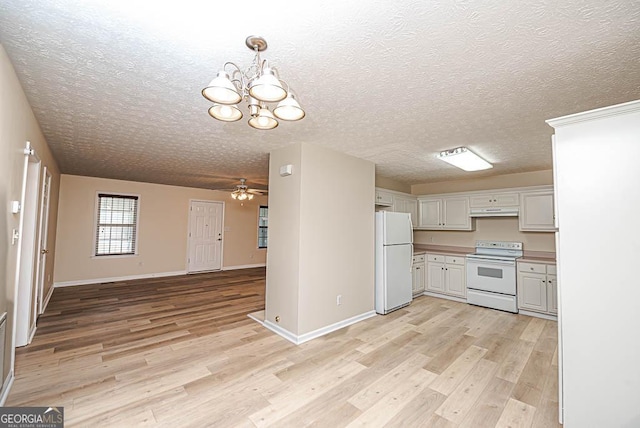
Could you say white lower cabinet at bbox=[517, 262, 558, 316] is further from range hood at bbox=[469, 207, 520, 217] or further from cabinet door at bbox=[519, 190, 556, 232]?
range hood at bbox=[469, 207, 520, 217]

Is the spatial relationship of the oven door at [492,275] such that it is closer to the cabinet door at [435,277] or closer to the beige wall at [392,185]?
the cabinet door at [435,277]

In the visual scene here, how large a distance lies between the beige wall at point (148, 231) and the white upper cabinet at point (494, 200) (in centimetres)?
620

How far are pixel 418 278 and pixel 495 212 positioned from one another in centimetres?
188

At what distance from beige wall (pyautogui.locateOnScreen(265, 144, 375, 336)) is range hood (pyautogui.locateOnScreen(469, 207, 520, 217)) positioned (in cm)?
261

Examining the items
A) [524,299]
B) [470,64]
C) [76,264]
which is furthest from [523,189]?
[76,264]

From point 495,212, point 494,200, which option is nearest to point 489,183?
point 494,200

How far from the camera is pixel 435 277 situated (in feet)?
17.8

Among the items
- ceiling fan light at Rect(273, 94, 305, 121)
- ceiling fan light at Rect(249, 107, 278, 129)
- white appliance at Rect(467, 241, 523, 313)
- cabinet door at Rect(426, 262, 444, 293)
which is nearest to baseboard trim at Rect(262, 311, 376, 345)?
cabinet door at Rect(426, 262, 444, 293)

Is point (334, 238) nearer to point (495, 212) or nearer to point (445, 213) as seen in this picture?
point (445, 213)

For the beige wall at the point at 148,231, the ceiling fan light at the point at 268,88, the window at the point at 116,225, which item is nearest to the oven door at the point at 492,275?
the ceiling fan light at the point at 268,88

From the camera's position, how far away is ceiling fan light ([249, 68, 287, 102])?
1.36m

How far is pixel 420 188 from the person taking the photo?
6418 millimetres

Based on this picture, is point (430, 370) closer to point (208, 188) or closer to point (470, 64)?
point (470, 64)

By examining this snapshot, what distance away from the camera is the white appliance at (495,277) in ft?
14.6
